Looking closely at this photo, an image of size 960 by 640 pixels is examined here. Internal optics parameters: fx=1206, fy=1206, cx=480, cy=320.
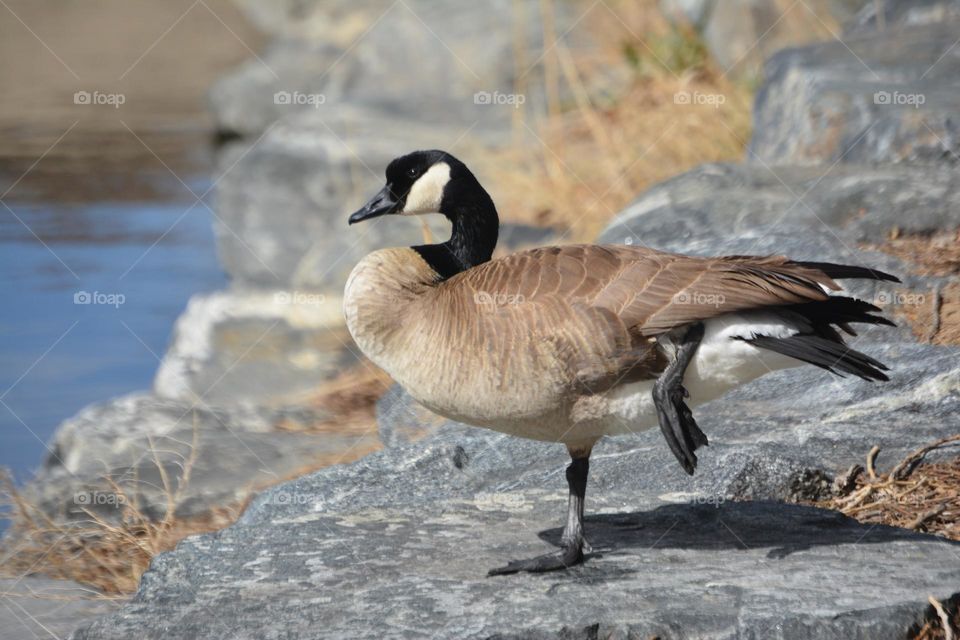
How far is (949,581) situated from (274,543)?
7.34 feet

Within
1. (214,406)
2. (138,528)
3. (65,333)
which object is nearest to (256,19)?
(65,333)

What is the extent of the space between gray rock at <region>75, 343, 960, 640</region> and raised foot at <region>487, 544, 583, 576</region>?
0.04 meters

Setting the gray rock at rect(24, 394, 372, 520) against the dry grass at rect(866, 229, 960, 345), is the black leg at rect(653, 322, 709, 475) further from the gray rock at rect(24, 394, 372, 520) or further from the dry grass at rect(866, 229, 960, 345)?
the gray rock at rect(24, 394, 372, 520)

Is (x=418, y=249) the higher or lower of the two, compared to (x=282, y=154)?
lower

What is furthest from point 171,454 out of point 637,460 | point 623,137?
point 623,137

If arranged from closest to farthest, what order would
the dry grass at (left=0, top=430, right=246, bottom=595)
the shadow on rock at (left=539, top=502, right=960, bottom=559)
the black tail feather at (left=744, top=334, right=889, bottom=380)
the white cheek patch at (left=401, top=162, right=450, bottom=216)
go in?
the black tail feather at (left=744, top=334, right=889, bottom=380) → the shadow on rock at (left=539, top=502, right=960, bottom=559) → the white cheek patch at (left=401, top=162, right=450, bottom=216) → the dry grass at (left=0, top=430, right=246, bottom=595)

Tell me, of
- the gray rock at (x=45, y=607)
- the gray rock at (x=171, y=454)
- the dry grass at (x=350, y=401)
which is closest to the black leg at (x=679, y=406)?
the gray rock at (x=45, y=607)

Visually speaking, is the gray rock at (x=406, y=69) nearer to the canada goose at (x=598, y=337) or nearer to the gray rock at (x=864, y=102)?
the gray rock at (x=864, y=102)

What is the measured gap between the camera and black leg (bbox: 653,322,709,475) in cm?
381

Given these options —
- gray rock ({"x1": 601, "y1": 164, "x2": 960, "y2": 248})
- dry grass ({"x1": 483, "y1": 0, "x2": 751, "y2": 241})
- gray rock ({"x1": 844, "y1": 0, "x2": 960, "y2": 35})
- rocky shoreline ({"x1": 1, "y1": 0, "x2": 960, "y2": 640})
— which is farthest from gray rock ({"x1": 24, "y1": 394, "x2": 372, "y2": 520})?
gray rock ({"x1": 844, "y1": 0, "x2": 960, "y2": 35})

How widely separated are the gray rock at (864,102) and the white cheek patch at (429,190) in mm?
3807

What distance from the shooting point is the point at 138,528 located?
587 centimetres

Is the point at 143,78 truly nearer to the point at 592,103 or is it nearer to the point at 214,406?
the point at 592,103

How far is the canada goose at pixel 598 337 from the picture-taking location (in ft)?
12.6
